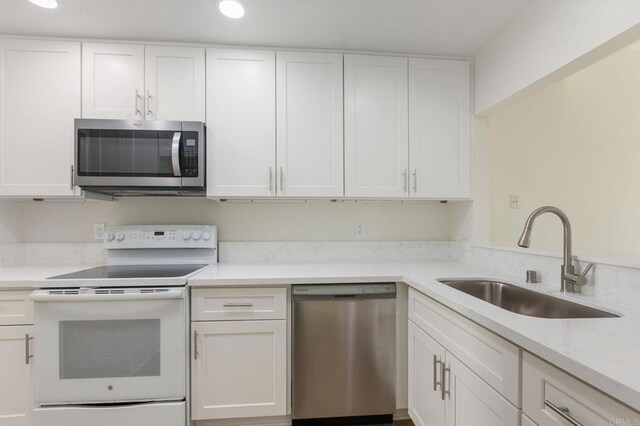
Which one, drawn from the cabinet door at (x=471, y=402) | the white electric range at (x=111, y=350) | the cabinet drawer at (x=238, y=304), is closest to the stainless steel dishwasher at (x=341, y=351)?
the cabinet drawer at (x=238, y=304)

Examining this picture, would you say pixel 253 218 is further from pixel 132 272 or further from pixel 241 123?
pixel 132 272

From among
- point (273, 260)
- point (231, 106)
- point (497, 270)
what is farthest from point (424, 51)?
point (273, 260)

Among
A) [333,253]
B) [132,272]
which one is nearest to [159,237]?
[132,272]

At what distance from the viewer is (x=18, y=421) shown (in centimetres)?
160

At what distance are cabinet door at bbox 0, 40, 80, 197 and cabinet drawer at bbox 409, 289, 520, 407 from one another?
6.95 feet

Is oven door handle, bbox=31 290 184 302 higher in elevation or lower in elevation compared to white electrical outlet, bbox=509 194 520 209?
lower

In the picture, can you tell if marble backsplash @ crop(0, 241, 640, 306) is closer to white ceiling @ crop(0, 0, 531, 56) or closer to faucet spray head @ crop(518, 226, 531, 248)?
faucet spray head @ crop(518, 226, 531, 248)

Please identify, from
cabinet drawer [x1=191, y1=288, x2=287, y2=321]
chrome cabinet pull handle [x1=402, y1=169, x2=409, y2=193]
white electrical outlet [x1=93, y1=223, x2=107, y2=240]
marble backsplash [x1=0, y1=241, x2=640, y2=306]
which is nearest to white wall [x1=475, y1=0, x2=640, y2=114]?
chrome cabinet pull handle [x1=402, y1=169, x2=409, y2=193]

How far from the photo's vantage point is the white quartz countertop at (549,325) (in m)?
0.64

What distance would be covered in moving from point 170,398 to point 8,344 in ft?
2.86

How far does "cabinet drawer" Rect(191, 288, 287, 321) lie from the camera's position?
65.0 inches

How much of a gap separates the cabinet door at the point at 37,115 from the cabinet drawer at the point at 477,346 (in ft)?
6.95

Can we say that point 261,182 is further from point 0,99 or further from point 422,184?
point 0,99

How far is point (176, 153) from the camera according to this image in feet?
5.76
